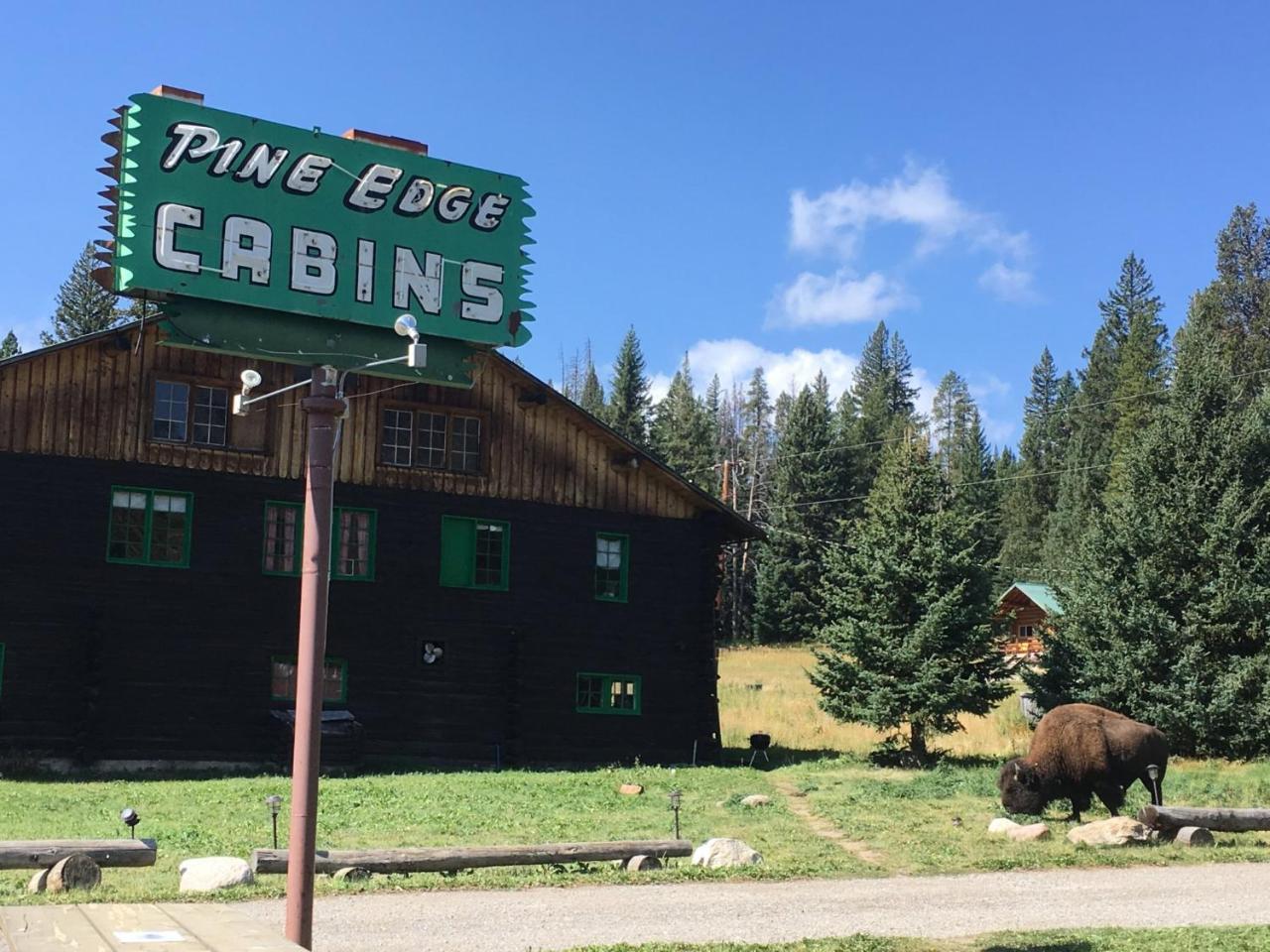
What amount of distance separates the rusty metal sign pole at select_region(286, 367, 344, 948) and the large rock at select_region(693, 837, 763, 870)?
8211 millimetres

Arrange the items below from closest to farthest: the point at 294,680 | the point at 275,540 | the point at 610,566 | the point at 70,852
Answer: the point at 70,852
the point at 294,680
the point at 275,540
the point at 610,566

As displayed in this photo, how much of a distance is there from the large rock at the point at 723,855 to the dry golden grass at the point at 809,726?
17.1 meters

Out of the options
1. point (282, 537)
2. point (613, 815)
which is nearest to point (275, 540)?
point (282, 537)

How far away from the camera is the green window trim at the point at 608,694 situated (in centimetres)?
3294

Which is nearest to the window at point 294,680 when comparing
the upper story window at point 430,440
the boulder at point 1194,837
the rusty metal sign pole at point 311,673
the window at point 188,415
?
the upper story window at point 430,440

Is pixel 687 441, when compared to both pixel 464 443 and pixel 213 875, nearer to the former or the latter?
pixel 464 443

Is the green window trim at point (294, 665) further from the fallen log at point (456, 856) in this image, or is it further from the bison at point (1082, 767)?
the bison at point (1082, 767)

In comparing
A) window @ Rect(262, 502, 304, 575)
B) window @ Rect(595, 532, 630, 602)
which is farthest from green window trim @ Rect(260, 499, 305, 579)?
window @ Rect(595, 532, 630, 602)

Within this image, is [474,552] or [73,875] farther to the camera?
[474,552]

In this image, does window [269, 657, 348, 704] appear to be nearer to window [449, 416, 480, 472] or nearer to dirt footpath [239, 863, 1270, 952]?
window [449, 416, 480, 472]

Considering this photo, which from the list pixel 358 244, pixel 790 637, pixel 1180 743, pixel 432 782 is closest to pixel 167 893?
pixel 358 244

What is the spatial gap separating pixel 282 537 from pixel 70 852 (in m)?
16.0

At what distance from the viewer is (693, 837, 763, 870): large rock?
17.1m

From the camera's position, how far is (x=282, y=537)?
29844mm
